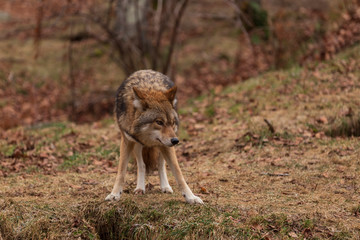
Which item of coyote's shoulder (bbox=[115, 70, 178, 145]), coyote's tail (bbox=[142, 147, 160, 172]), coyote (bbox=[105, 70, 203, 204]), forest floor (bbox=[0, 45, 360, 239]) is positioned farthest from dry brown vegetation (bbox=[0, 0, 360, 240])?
coyote's shoulder (bbox=[115, 70, 178, 145])

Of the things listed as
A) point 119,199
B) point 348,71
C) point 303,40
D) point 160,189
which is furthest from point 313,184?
point 303,40

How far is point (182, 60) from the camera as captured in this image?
16609mm

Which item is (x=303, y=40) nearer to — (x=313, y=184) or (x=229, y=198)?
(x=313, y=184)

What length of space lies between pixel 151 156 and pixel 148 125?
3.34 feet

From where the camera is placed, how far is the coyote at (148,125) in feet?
17.6

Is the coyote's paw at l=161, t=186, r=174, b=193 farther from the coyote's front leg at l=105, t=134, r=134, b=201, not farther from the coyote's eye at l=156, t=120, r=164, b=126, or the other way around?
the coyote's eye at l=156, t=120, r=164, b=126

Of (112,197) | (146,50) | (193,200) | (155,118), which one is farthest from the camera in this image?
(146,50)

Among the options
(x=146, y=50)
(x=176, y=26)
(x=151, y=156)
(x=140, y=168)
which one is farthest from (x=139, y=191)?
(x=146, y=50)

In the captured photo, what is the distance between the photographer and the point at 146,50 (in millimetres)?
15883

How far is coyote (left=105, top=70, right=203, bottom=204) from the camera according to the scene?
5352 millimetres

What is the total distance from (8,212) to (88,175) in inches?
81.0

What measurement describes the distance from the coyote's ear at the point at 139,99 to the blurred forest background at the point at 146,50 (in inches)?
220

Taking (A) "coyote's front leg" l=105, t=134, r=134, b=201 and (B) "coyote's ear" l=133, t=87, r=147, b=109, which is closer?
(B) "coyote's ear" l=133, t=87, r=147, b=109

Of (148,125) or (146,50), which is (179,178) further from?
(146,50)
